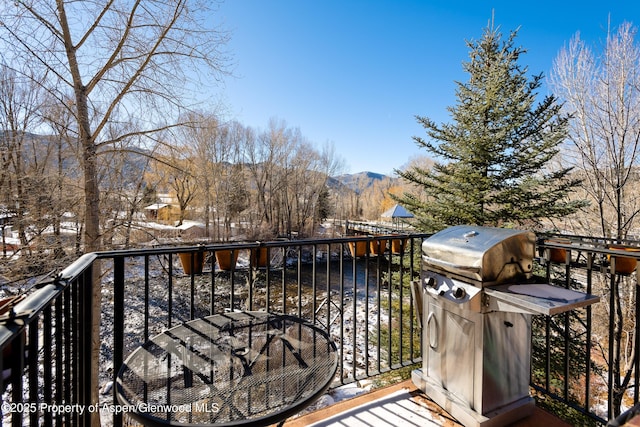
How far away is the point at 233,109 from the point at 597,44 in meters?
8.24

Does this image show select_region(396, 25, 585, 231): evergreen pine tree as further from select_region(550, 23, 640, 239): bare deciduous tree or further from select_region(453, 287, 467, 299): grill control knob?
select_region(453, 287, 467, 299): grill control knob

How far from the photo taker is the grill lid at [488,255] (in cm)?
146

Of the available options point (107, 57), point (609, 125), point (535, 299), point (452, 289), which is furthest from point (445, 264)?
point (609, 125)

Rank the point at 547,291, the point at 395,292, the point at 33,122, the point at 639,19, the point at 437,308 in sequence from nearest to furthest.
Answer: the point at 547,291 < the point at 437,308 < the point at 33,122 < the point at 639,19 < the point at 395,292

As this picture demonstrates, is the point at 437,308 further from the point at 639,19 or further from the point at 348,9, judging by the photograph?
the point at 639,19

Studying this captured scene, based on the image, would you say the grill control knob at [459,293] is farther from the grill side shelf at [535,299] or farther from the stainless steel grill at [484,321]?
the grill side shelf at [535,299]

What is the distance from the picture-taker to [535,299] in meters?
1.28

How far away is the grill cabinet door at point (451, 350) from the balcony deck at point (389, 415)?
0.55ft

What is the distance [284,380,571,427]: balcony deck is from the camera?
1.63 meters

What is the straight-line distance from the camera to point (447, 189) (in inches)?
291

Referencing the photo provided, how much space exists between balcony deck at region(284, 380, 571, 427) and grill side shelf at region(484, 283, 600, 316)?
77cm

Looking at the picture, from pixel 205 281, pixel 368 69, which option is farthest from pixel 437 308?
pixel 205 281

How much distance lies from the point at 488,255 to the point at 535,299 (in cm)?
26

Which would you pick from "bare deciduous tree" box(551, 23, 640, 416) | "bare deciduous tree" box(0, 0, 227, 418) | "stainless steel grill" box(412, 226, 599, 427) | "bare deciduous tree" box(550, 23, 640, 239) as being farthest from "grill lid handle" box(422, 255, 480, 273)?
"bare deciduous tree" box(550, 23, 640, 239)
